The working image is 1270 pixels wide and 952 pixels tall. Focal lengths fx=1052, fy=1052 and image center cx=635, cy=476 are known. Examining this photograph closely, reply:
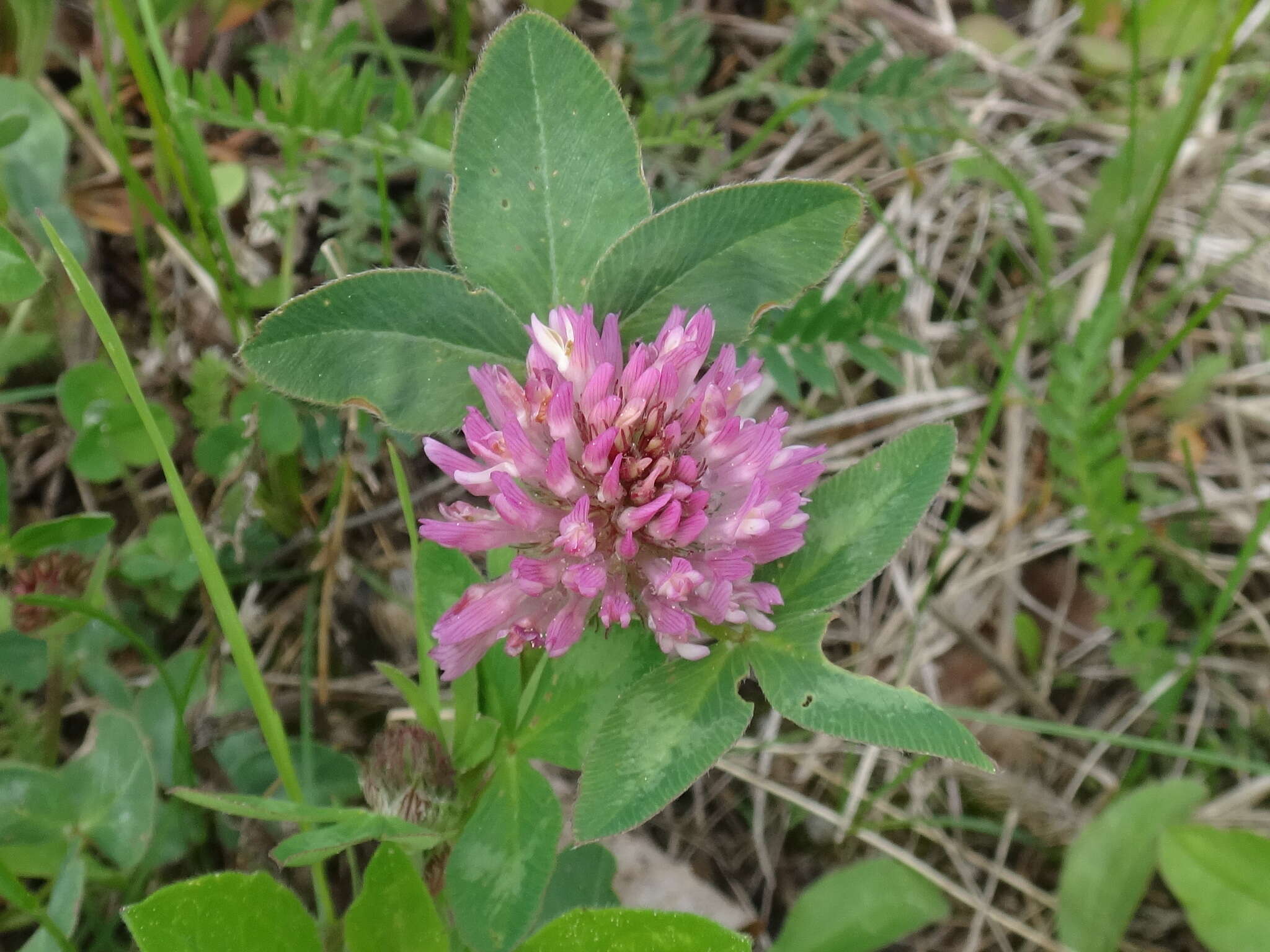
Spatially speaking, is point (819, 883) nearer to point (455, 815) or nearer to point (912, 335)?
point (455, 815)

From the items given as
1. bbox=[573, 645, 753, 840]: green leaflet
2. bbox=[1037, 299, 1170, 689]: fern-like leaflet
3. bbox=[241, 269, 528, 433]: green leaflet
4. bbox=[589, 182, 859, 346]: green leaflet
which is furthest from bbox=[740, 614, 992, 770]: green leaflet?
bbox=[1037, 299, 1170, 689]: fern-like leaflet

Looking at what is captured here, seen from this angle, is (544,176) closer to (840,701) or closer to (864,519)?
(864,519)

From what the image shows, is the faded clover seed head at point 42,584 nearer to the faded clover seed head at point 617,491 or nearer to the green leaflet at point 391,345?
the green leaflet at point 391,345

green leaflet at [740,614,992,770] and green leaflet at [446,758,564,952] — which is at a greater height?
green leaflet at [740,614,992,770]

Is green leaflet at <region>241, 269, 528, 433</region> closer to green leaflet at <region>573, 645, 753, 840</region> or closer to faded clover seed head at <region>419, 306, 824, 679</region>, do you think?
faded clover seed head at <region>419, 306, 824, 679</region>

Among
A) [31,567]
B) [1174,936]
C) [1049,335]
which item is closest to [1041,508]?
[1049,335]

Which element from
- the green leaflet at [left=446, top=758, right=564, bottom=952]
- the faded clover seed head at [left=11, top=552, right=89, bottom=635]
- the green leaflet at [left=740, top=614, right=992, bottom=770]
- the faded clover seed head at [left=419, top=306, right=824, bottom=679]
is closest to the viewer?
the green leaflet at [left=740, top=614, right=992, bottom=770]

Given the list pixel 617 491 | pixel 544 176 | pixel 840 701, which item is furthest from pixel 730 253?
pixel 840 701

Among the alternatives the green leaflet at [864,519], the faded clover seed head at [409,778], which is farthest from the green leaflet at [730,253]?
the faded clover seed head at [409,778]
